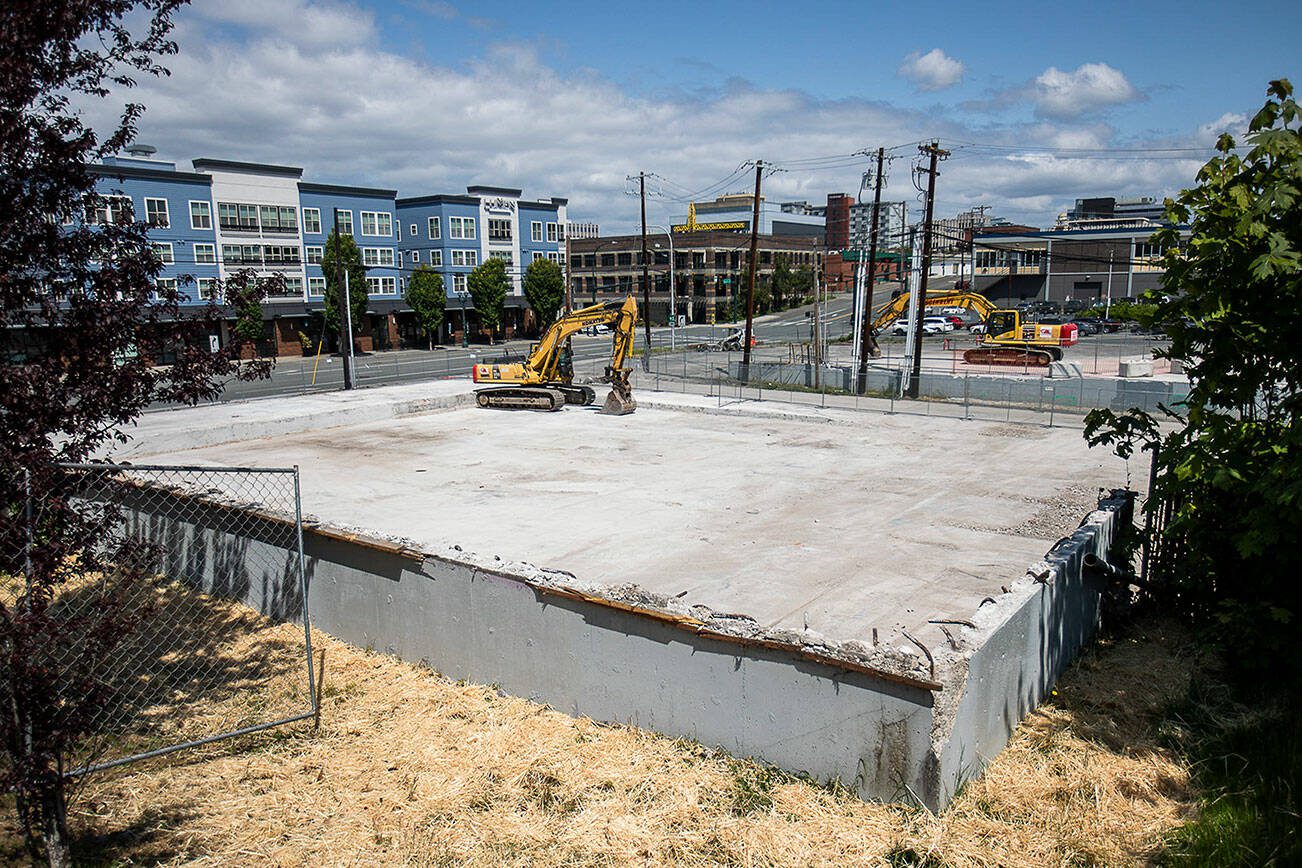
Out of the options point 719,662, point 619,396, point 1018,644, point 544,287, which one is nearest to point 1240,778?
point 1018,644

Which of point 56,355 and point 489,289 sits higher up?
point 489,289

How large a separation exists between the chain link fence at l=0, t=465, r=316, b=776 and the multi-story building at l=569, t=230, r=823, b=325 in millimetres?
86594

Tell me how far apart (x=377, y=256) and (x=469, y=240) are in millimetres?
10166

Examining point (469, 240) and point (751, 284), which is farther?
point (469, 240)

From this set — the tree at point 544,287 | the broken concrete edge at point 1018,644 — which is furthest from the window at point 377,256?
the broken concrete edge at point 1018,644

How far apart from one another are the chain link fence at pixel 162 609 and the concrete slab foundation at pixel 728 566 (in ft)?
0.60

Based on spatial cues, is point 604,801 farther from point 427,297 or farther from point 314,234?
point 314,234

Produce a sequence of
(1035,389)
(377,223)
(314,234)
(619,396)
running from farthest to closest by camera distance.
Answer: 1. (377,223)
2. (314,234)
3. (1035,389)
4. (619,396)

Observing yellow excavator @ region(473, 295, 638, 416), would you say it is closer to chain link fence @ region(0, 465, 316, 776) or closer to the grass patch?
chain link fence @ region(0, 465, 316, 776)

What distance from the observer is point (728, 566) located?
40.9 ft

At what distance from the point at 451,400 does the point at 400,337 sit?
43340mm

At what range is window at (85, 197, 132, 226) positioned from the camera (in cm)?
550

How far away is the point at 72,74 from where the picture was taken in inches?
207

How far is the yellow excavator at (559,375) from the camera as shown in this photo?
28.4 meters
